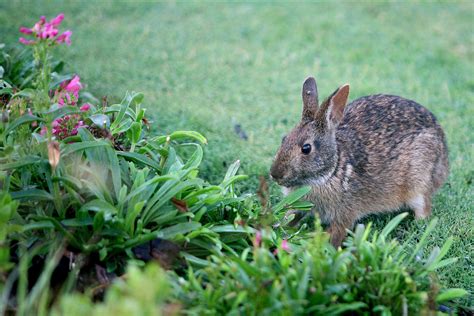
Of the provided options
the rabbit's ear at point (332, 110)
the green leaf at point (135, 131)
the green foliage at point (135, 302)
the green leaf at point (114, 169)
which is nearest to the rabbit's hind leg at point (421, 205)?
the rabbit's ear at point (332, 110)

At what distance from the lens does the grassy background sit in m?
6.50

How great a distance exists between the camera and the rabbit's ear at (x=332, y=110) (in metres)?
4.96

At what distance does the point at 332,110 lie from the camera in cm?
509

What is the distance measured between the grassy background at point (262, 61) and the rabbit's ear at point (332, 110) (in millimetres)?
898

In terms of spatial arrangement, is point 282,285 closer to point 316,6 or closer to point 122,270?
point 122,270

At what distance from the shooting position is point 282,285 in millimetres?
3234

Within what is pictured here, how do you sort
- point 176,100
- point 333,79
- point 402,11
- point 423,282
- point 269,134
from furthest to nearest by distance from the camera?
point 402,11, point 333,79, point 176,100, point 269,134, point 423,282

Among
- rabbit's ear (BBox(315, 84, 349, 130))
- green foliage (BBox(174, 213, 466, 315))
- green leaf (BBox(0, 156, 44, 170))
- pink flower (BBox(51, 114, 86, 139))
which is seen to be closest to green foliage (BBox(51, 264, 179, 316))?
green foliage (BBox(174, 213, 466, 315))

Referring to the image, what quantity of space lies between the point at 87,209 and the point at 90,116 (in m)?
0.87

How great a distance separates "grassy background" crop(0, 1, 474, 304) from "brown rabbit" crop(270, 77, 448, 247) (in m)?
0.32

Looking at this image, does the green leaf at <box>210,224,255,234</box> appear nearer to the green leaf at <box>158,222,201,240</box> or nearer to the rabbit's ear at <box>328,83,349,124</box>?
the green leaf at <box>158,222,201,240</box>

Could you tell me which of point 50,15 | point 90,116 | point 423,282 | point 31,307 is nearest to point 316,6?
point 50,15

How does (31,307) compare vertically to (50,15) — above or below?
below

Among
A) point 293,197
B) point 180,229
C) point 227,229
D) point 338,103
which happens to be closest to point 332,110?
point 338,103
